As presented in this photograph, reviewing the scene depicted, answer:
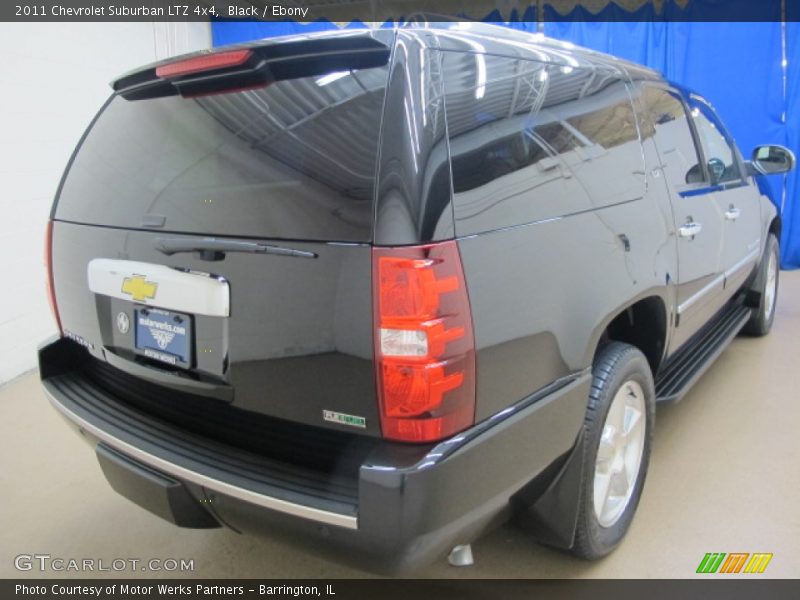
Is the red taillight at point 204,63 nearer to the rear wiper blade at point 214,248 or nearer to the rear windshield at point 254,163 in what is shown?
the rear windshield at point 254,163

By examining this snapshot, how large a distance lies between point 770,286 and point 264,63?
162 inches

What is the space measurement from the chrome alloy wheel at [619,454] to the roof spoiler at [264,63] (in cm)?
129

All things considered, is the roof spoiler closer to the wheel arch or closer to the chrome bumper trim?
the chrome bumper trim

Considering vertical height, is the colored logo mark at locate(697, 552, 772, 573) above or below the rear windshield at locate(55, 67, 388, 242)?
below

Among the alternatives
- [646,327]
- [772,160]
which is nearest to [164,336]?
[646,327]

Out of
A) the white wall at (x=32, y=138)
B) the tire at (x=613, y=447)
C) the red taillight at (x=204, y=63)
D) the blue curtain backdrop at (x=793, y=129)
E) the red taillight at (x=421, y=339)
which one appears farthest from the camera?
the blue curtain backdrop at (x=793, y=129)

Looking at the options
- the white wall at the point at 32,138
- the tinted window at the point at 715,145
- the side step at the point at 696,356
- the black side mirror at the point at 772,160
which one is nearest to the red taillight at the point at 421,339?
the side step at the point at 696,356

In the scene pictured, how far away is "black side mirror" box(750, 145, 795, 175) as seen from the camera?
11.6ft

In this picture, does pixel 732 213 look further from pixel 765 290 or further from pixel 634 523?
pixel 634 523

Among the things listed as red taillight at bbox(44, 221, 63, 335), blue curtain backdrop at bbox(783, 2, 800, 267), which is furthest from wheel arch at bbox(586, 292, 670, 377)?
blue curtain backdrop at bbox(783, 2, 800, 267)

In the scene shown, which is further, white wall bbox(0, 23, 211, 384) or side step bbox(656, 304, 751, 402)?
white wall bbox(0, 23, 211, 384)

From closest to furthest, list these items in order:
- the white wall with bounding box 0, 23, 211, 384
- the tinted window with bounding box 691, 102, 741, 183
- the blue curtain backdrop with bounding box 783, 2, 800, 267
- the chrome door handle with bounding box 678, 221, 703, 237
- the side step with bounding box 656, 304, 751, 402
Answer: the chrome door handle with bounding box 678, 221, 703, 237, the side step with bounding box 656, 304, 751, 402, the tinted window with bounding box 691, 102, 741, 183, the white wall with bounding box 0, 23, 211, 384, the blue curtain backdrop with bounding box 783, 2, 800, 267

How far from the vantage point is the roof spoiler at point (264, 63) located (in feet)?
4.45

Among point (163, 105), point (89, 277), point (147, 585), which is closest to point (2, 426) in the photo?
point (147, 585)
